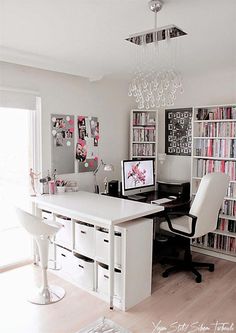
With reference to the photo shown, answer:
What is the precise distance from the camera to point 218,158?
368cm

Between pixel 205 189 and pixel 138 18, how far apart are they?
1.65 metres

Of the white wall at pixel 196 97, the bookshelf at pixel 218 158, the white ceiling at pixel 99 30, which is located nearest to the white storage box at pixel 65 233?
the white ceiling at pixel 99 30

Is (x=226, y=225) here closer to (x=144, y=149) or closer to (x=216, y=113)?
(x=216, y=113)

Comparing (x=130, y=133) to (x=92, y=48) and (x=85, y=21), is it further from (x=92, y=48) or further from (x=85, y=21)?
(x=85, y=21)

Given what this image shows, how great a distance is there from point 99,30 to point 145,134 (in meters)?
2.17

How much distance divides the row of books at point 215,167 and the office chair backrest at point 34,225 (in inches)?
83.3

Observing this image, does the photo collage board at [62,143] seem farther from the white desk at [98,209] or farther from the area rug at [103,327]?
the area rug at [103,327]

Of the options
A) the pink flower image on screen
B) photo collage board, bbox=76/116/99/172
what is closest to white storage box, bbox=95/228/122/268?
the pink flower image on screen

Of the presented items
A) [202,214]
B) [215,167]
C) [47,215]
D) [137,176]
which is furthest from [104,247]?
[215,167]

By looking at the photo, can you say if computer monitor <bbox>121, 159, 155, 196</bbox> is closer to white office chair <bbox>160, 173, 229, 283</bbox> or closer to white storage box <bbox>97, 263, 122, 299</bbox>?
white office chair <bbox>160, 173, 229, 283</bbox>

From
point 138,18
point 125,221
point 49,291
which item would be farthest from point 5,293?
point 138,18

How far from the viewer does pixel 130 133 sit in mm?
4379

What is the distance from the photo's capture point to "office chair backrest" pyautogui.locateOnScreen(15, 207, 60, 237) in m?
2.50

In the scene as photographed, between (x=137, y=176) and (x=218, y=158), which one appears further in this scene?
(x=137, y=176)
